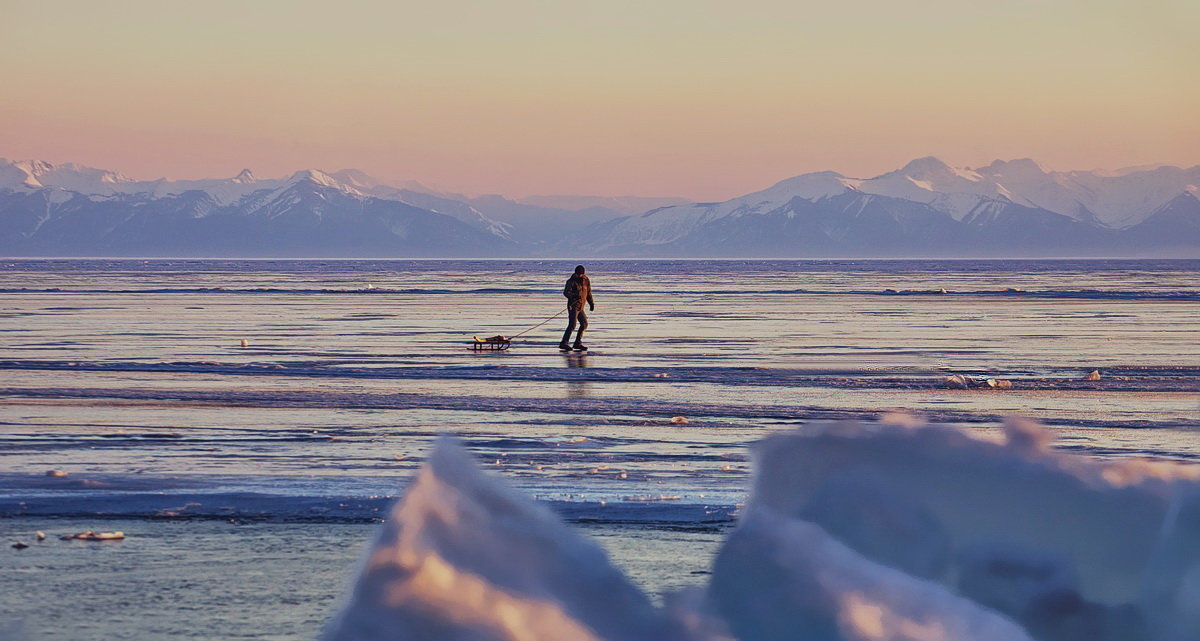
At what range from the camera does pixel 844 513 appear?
4.02m

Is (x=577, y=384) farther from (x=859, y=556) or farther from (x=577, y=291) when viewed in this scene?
(x=859, y=556)

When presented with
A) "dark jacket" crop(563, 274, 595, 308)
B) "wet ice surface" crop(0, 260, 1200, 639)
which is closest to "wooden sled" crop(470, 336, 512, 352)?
"wet ice surface" crop(0, 260, 1200, 639)

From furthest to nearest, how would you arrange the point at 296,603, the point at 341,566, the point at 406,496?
1. the point at 341,566
2. the point at 296,603
3. the point at 406,496

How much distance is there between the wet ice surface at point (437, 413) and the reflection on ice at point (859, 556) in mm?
2863

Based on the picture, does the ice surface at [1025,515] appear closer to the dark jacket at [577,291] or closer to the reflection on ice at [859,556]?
the reflection on ice at [859,556]

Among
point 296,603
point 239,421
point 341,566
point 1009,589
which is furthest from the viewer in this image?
point 239,421

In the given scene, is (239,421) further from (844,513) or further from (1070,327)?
(1070,327)

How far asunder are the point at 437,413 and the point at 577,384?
3.88m

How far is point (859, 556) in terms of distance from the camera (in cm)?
374

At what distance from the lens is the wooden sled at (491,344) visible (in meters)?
25.0

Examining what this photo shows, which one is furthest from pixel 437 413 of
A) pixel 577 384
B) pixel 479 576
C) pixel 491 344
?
pixel 479 576

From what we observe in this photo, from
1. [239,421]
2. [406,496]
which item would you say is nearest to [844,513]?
[406,496]

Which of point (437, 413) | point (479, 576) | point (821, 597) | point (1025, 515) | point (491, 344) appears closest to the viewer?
point (479, 576)

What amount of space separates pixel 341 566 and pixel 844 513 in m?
4.11
